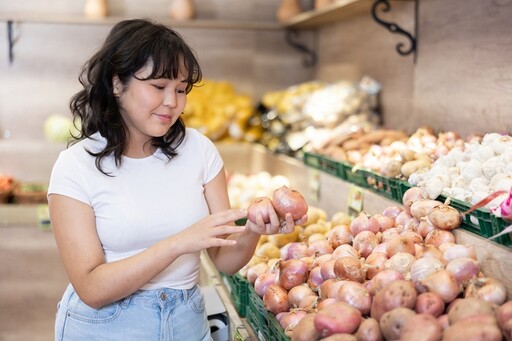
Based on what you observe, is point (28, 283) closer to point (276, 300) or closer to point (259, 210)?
point (276, 300)

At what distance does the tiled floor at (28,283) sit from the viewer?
13.8ft

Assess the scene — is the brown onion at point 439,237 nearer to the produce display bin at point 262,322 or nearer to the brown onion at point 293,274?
the brown onion at point 293,274

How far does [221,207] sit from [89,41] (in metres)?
3.36

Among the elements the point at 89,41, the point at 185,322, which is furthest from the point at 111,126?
the point at 89,41

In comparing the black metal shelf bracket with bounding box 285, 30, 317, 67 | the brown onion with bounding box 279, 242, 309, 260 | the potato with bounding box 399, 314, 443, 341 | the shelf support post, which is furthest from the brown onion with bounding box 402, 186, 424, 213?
the shelf support post

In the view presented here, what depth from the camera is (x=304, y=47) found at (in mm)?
5152

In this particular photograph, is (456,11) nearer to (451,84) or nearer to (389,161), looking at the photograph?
(451,84)

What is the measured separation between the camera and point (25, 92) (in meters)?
4.88

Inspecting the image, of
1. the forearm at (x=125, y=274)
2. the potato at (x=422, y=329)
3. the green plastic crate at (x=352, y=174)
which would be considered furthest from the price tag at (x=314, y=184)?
the potato at (x=422, y=329)

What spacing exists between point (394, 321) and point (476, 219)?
470 millimetres

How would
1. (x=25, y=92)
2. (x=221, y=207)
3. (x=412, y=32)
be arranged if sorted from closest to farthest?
(x=221, y=207) → (x=412, y=32) → (x=25, y=92)

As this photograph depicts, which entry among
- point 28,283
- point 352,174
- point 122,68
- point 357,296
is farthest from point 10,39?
point 357,296

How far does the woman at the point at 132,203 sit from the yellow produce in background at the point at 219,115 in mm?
2767

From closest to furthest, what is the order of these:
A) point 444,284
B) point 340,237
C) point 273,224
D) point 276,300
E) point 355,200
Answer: point 444,284, point 273,224, point 276,300, point 340,237, point 355,200
